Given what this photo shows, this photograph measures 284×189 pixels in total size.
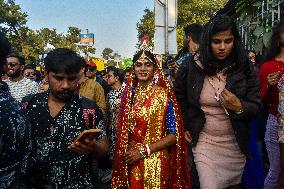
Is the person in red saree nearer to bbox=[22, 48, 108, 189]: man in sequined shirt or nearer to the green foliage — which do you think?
bbox=[22, 48, 108, 189]: man in sequined shirt

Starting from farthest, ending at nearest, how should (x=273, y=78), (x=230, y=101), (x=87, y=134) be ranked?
(x=273, y=78)
(x=230, y=101)
(x=87, y=134)

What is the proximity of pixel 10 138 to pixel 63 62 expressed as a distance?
0.95 metres

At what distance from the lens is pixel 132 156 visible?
4.20 m

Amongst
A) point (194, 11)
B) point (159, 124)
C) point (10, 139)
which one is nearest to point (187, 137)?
point (159, 124)

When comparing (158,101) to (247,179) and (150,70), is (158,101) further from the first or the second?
(247,179)

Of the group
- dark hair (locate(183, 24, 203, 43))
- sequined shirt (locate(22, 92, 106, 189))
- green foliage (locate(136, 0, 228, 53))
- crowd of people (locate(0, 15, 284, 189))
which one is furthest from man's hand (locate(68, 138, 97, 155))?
green foliage (locate(136, 0, 228, 53))

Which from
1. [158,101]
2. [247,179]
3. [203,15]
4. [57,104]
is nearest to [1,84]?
[57,104]

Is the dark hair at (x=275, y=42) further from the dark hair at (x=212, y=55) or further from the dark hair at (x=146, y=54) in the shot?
the dark hair at (x=146, y=54)

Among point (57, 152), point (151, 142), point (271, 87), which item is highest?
point (271, 87)

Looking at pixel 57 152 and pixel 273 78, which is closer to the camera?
pixel 57 152

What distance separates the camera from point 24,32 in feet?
162

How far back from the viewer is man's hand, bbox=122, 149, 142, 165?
4.19m

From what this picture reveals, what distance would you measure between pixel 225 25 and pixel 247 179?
1.46 meters

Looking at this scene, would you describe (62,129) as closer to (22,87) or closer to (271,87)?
(271,87)
